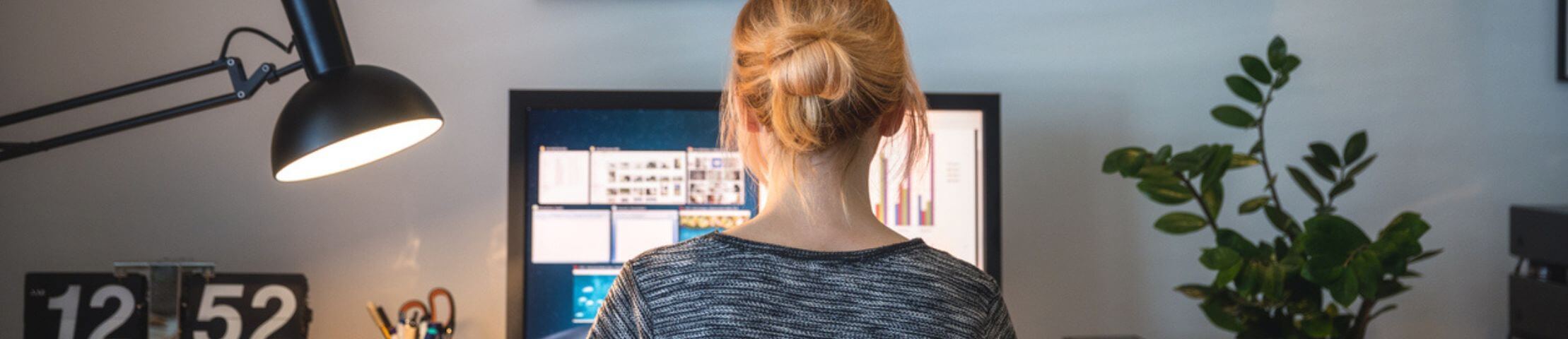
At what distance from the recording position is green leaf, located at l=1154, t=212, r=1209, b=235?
1374 mm

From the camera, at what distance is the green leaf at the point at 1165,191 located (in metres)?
1.35

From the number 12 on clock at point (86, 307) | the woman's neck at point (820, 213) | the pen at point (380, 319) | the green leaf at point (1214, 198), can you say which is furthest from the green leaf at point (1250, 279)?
the number 12 on clock at point (86, 307)


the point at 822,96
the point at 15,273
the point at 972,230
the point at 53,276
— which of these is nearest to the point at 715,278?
the point at 822,96

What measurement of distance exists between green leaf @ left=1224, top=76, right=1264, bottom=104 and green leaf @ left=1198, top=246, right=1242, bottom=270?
22 centimetres

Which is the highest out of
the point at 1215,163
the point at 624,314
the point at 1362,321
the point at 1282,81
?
the point at 1282,81

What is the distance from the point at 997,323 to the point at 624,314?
254 millimetres

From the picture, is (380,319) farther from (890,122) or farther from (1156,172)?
(1156,172)

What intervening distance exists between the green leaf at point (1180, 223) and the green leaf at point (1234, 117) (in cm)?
13

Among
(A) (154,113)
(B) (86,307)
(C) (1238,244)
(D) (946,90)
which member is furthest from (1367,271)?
(B) (86,307)

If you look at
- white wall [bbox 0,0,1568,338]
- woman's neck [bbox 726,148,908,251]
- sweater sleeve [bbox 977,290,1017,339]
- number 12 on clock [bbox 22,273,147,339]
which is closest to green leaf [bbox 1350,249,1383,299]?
white wall [bbox 0,0,1568,338]

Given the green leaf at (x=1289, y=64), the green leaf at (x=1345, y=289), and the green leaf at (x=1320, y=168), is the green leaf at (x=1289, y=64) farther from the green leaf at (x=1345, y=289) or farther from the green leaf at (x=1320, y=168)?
the green leaf at (x=1345, y=289)

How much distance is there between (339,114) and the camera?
2.68 feet

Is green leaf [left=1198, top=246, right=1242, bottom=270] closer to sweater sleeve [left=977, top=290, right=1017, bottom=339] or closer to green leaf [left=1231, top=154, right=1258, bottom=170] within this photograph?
green leaf [left=1231, top=154, right=1258, bottom=170]

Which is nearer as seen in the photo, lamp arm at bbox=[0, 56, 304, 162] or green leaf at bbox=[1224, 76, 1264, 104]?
lamp arm at bbox=[0, 56, 304, 162]
